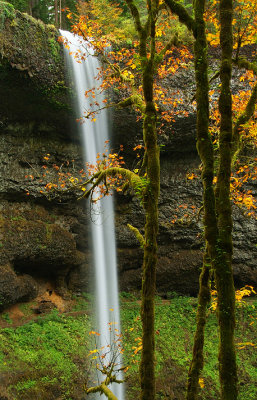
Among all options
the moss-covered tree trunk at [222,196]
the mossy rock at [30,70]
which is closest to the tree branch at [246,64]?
the moss-covered tree trunk at [222,196]

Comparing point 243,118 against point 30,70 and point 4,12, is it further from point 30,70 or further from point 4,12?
point 4,12

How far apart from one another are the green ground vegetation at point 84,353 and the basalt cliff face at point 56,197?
1.55 m

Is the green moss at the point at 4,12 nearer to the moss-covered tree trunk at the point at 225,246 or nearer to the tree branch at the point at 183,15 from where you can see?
the tree branch at the point at 183,15

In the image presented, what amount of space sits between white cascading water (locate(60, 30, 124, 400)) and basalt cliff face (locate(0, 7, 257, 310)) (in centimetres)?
46

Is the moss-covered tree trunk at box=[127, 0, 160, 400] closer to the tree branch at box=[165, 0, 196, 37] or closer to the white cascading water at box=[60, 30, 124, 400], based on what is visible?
the tree branch at box=[165, 0, 196, 37]

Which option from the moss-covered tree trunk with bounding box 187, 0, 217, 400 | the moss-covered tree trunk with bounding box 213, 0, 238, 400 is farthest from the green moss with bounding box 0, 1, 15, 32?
the moss-covered tree trunk with bounding box 213, 0, 238, 400

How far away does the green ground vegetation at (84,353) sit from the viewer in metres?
8.77

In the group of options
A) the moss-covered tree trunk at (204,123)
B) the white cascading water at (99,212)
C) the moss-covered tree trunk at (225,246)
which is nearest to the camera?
the moss-covered tree trunk at (225,246)

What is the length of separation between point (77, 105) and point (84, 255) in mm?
6499

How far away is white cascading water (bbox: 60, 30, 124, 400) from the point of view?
13.4 m

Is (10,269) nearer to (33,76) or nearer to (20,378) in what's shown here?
(20,378)

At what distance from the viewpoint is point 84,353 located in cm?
1055

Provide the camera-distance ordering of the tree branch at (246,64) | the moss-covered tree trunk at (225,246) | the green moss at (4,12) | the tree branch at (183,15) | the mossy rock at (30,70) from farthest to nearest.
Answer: the mossy rock at (30,70), the green moss at (4,12), the tree branch at (246,64), the tree branch at (183,15), the moss-covered tree trunk at (225,246)


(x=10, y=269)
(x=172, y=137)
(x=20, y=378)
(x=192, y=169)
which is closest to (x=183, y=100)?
(x=172, y=137)
